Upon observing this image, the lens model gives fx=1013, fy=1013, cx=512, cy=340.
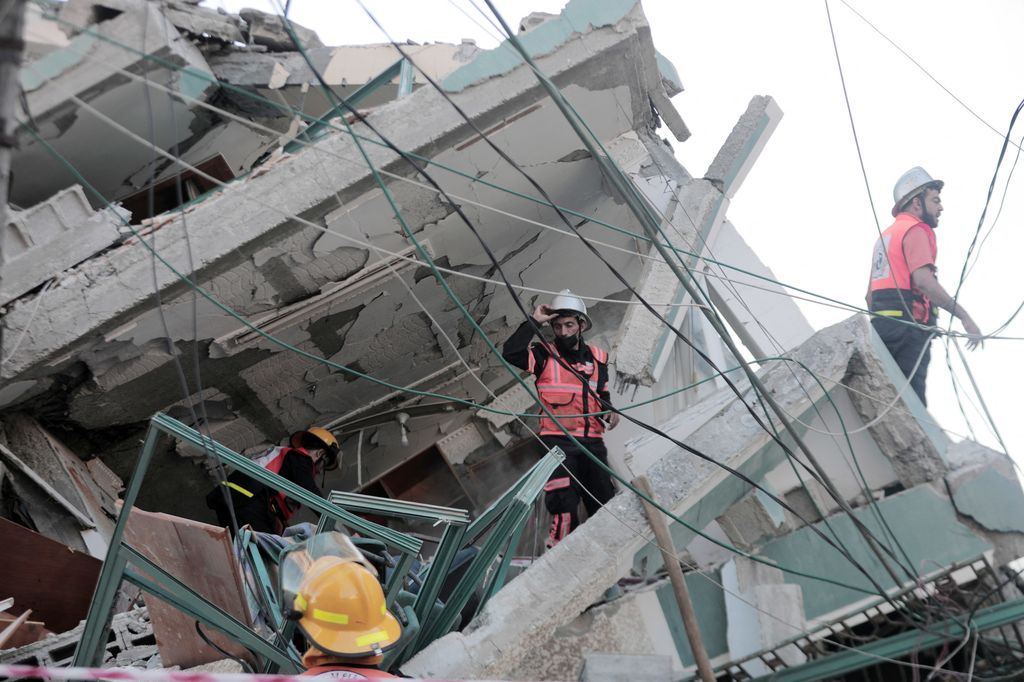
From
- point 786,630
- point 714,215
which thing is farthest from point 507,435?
point 786,630

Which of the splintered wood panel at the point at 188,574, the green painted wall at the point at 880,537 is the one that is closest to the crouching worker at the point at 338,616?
the splintered wood panel at the point at 188,574

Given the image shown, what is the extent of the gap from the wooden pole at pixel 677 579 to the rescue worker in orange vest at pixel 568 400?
2.48ft

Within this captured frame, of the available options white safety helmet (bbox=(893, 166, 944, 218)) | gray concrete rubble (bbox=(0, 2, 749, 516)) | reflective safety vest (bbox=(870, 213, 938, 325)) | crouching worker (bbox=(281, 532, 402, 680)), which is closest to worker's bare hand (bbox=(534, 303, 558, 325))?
gray concrete rubble (bbox=(0, 2, 749, 516))

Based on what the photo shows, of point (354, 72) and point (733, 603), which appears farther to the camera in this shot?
point (354, 72)

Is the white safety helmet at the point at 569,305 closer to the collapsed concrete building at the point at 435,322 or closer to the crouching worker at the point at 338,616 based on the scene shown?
the collapsed concrete building at the point at 435,322

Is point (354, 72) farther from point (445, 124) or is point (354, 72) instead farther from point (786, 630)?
point (786, 630)

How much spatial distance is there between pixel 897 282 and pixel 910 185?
0.88m

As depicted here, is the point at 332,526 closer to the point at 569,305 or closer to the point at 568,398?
the point at 568,398

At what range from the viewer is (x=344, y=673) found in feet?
9.73

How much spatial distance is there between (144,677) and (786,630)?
3.45 m

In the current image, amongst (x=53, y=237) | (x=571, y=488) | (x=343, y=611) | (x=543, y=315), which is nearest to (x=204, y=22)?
(x=53, y=237)

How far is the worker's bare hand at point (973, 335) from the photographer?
6.09 metres

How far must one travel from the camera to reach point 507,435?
9008 millimetres

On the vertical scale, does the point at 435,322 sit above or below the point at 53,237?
below
